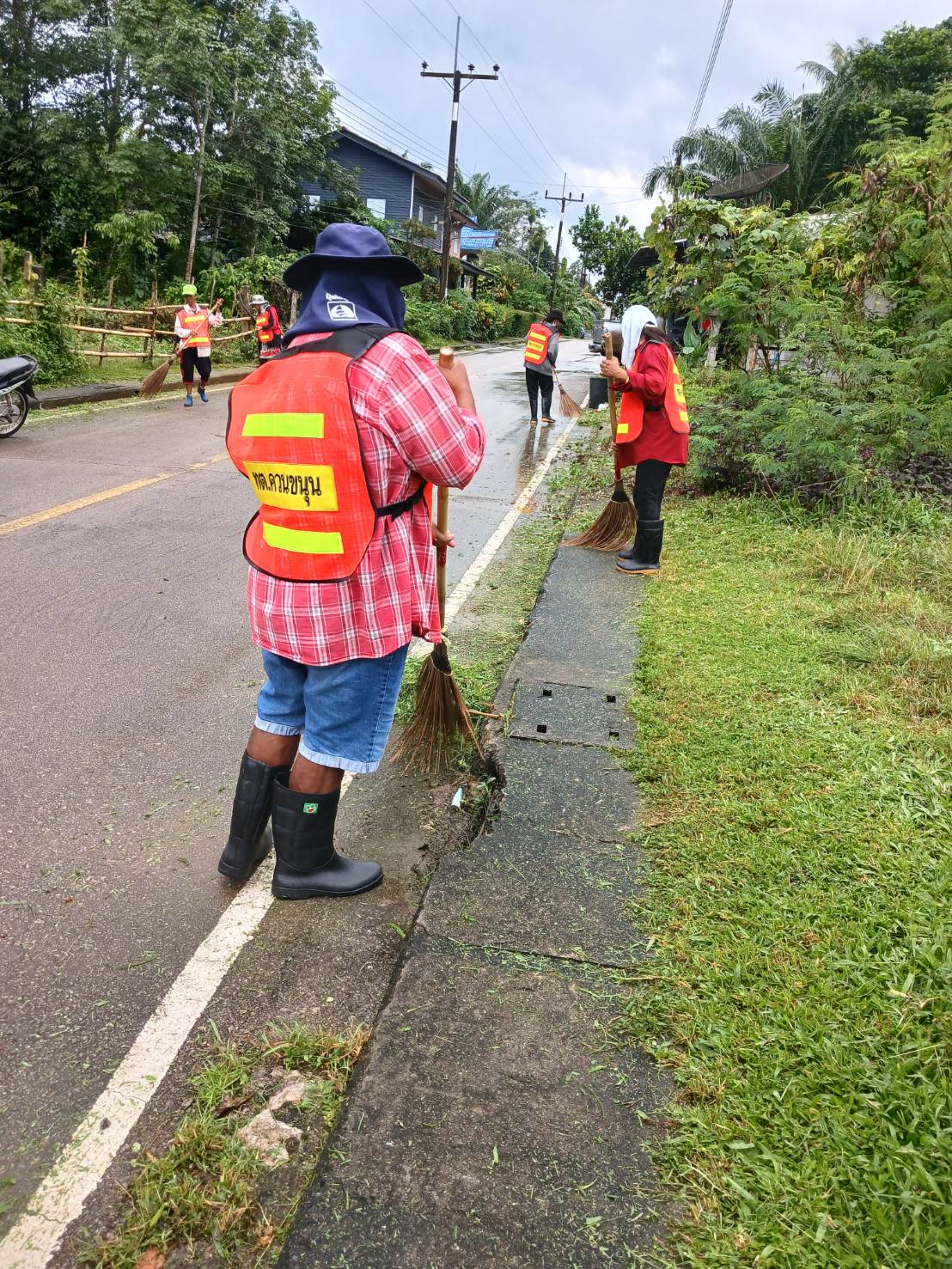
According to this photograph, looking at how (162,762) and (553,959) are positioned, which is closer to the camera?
(553,959)

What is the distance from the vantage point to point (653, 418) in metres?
6.14

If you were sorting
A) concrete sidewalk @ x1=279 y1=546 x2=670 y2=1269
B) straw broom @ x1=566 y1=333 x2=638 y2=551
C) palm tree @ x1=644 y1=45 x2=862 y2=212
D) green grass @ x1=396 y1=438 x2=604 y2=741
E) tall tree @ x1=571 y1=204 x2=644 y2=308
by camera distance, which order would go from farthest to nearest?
tall tree @ x1=571 y1=204 x2=644 y2=308
palm tree @ x1=644 y1=45 x2=862 y2=212
straw broom @ x1=566 y1=333 x2=638 y2=551
green grass @ x1=396 y1=438 x2=604 y2=741
concrete sidewalk @ x1=279 y1=546 x2=670 y2=1269

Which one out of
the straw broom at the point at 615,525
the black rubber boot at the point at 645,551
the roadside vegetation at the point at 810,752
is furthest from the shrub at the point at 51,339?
the black rubber boot at the point at 645,551

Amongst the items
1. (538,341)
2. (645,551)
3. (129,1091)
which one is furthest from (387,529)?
(538,341)

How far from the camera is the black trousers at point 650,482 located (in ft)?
20.3

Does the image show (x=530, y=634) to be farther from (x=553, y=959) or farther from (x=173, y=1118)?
(x=173, y=1118)

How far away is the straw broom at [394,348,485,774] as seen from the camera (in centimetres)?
371

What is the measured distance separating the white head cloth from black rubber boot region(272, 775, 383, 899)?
427 cm

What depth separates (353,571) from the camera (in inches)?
98.0

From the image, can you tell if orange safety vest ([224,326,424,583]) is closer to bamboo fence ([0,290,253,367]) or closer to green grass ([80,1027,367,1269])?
green grass ([80,1027,367,1269])

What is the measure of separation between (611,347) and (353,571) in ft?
13.7

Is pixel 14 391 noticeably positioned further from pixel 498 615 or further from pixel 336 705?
pixel 336 705

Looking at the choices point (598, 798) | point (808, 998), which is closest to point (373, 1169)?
point (808, 998)

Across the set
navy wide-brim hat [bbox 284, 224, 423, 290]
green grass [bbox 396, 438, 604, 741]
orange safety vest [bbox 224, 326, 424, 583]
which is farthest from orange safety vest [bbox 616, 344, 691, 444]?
orange safety vest [bbox 224, 326, 424, 583]
